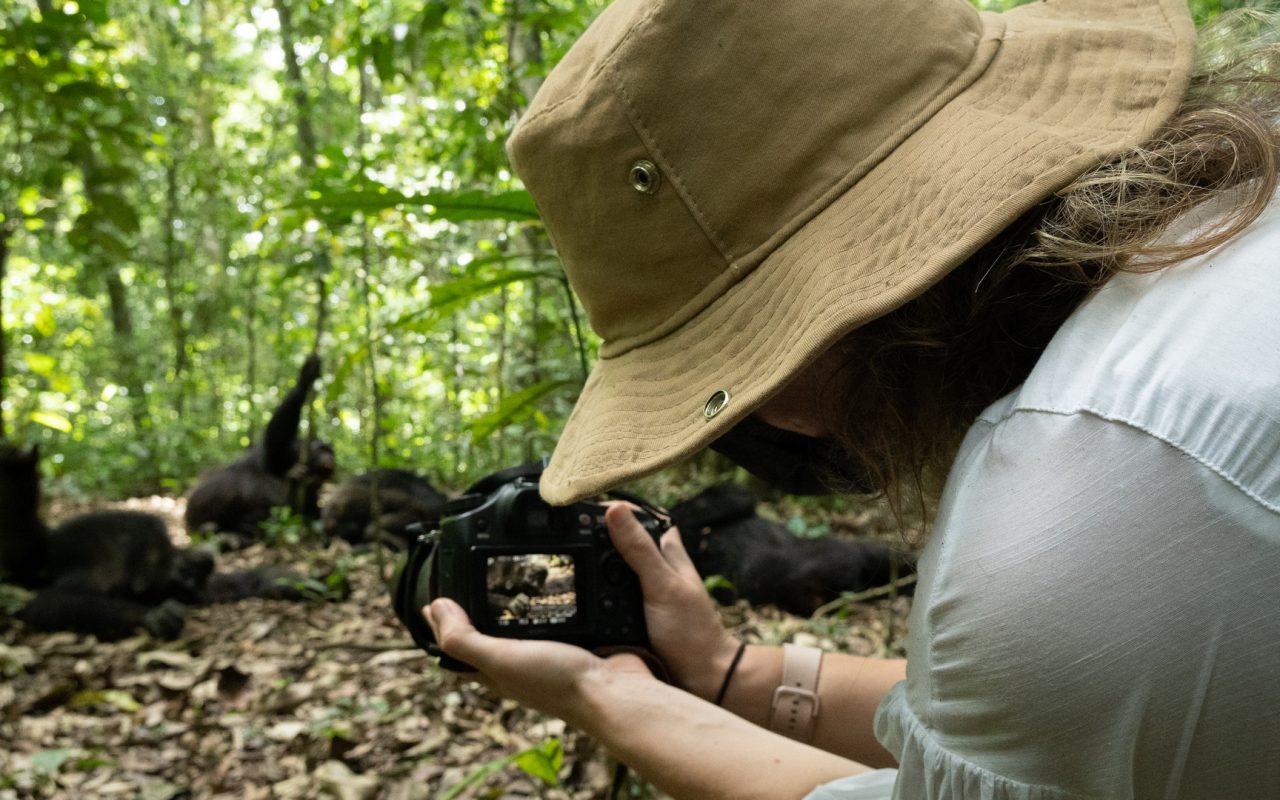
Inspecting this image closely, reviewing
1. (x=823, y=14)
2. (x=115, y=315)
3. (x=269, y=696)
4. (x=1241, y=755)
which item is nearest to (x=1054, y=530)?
(x=1241, y=755)

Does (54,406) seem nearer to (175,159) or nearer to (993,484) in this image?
(175,159)

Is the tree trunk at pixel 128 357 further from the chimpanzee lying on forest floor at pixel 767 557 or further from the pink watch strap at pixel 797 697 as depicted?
the pink watch strap at pixel 797 697

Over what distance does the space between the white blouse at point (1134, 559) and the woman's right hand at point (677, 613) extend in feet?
3.18

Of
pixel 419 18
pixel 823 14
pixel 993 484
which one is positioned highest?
pixel 419 18

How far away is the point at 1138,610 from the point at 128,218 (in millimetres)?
3847

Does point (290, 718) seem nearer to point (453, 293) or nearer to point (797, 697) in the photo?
point (453, 293)

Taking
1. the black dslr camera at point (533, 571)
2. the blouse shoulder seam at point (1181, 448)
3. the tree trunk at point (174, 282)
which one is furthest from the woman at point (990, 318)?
the tree trunk at point (174, 282)

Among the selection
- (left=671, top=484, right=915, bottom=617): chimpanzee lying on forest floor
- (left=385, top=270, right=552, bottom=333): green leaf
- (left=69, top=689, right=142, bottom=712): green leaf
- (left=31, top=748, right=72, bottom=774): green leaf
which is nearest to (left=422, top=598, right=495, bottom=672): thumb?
(left=385, top=270, right=552, bottom=333): green leaf

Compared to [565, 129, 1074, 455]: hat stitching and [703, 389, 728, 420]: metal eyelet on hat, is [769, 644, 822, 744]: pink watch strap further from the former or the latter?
[703, 389, 728, 420]: metal eyelet on hat

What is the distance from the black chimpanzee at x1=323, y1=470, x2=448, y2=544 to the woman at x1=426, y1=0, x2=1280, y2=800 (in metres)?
5.18

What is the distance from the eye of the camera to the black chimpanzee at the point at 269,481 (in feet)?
22.4

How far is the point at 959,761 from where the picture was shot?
102 centimetres

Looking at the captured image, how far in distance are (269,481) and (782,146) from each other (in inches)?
266

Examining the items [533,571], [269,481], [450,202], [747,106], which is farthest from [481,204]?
[269,481]
